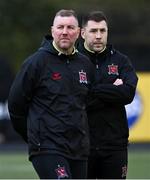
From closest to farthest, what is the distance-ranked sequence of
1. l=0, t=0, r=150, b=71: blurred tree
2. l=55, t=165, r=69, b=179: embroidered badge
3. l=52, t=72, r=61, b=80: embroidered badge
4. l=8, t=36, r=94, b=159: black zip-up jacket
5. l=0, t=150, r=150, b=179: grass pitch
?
l=55, t=165, r=69, b=179: embroidered badge
l=8, t=36, r=94, b=159: black zip-up jacket
l=52, t=72, r=61, b=80: embroidered badge
l=0, t=150, r=150, b=179: grass pitch
l=0, t=0, r=150, b=71: blurred tree

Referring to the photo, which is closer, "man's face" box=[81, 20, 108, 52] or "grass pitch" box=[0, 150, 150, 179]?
"man's face" box=[81, 20, 108, 52]

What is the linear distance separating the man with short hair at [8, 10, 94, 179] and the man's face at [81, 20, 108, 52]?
1.03 metres

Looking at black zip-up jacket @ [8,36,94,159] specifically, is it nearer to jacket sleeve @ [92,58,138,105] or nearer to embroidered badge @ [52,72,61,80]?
embroidered badge @ [52,72,61,80]

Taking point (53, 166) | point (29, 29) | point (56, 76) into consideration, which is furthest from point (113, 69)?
point (29, 29)

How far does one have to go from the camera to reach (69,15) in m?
8.37

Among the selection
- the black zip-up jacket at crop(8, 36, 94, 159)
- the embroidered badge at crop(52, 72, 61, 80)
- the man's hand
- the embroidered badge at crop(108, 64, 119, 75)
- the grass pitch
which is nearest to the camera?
the black zip-up jacket at crop(8, 36, 94, 159)

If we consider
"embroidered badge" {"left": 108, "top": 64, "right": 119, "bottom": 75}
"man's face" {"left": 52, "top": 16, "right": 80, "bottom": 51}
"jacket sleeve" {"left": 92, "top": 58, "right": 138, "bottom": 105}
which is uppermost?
"man's face" {"left": 52, "top": 16, "right": 80, "bottom": 51}

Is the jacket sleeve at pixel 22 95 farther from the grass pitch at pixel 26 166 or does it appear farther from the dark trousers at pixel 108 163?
the grass pitch at pixel 26 166

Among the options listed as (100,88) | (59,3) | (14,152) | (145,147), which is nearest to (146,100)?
(145,147)

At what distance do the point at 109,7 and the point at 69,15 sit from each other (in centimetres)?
2587

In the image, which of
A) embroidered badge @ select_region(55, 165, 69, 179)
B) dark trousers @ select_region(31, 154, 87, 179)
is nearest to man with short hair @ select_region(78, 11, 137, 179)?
dark trousers @ select_region(31, 154, 87, 179)

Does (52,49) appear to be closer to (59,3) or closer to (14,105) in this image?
(14,105)

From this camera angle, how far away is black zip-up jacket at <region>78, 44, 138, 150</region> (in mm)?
9367

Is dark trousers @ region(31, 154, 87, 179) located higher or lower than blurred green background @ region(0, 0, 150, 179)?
higher
